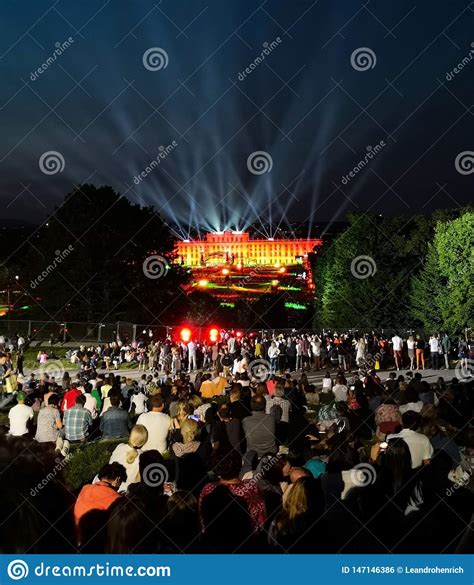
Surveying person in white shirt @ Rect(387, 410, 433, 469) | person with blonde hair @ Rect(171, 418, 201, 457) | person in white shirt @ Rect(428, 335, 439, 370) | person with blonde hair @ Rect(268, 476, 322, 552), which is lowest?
person with blonde hair @ Rect(268, 476, 322, 552)

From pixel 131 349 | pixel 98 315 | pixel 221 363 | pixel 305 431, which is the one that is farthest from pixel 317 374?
pixel 98 315

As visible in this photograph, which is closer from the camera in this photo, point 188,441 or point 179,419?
point 188,441

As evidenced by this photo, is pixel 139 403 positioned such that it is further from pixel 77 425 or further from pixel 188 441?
pixel 188 441

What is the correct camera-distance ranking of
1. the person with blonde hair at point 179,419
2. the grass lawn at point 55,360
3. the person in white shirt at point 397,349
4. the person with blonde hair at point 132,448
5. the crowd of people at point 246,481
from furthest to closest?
the grass lawn at point 55,360 < the person in white shirt at point 397,349 < the person with blonde hair at point 179,419 < the person with blonde hair at point 132,448 < the crowd of people at point 246,481

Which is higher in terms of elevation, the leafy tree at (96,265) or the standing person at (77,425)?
the leafy tree at (96,265)

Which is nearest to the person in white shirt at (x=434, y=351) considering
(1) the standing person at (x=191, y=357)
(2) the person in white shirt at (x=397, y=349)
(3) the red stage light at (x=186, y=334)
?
(2) the person in white shirt at (x=397, y=349)

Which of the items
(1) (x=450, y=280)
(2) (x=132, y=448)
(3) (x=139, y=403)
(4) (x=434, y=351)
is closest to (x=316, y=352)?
(4) (x=434, y=351)

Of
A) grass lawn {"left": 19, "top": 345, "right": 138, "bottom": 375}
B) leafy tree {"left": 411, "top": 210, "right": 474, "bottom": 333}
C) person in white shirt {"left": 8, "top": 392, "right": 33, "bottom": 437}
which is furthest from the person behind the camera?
leafy tree {"left": 411, "top": 210, "right": 474, "bottom": 333}

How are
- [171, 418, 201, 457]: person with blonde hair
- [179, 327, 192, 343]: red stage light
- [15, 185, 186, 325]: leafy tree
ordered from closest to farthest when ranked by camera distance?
[171, 418, 201, 457]: person with blonde hair
[179, 327, 192, 343]: red stage light
[15, 185, 186, 325]: leafy tree

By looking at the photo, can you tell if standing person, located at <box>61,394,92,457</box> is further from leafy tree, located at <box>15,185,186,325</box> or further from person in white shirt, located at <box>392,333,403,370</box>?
leafy tree, located at <box>15,185,186,325</box>

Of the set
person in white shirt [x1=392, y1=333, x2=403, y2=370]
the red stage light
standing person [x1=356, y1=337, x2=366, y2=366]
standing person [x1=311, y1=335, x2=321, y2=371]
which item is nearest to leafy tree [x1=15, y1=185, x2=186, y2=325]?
the red stage light

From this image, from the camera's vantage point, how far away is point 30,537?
17.4 ft

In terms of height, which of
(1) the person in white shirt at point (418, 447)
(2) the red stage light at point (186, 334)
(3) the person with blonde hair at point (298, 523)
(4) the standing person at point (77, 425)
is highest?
(2) the red stage light at point (186, 334)

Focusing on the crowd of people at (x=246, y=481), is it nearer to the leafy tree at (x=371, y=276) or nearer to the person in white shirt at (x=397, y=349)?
the person in white shirt at (x=397, y=349)
